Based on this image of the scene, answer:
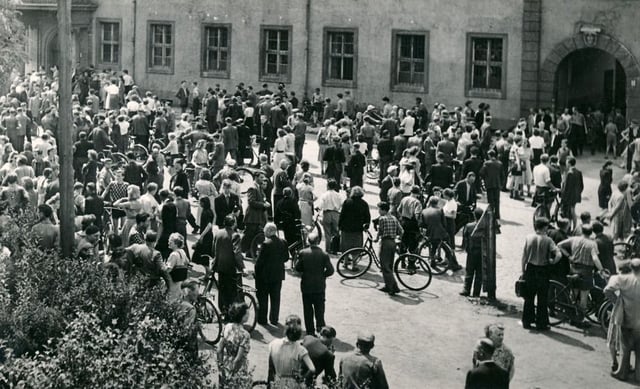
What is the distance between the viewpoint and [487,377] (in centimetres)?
1052

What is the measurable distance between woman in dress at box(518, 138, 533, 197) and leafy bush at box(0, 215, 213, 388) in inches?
589

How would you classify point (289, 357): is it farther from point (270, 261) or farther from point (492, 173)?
point (492, 173)

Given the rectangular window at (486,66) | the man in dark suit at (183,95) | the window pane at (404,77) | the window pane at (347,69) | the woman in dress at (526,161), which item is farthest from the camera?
the window pane at (347,69)

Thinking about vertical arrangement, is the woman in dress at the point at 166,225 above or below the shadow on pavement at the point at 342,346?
above

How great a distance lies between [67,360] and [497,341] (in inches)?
193

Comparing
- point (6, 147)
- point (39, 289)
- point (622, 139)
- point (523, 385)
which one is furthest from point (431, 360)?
point (622, 139)

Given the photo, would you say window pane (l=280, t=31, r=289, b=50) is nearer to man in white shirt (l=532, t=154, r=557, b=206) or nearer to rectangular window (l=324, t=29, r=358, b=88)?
rectangular window (l=324, t=29, r=358, b=88)

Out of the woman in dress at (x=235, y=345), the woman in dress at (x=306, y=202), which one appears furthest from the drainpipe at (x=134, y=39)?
the woman in dress at (x=235, y=345)

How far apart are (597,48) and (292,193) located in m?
18.2

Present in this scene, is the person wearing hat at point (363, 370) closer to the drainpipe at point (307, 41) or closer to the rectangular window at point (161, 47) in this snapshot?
the drainpipe at point (307, 41)

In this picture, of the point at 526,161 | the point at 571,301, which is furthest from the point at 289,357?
the point at 526,161

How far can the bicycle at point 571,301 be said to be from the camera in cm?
1638

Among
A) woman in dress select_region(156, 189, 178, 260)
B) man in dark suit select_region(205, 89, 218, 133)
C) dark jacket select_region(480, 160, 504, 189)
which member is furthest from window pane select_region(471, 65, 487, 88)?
woman in dress select_region(156, 189, 178, 260)

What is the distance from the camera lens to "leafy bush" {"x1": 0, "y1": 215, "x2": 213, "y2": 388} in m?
9.39
